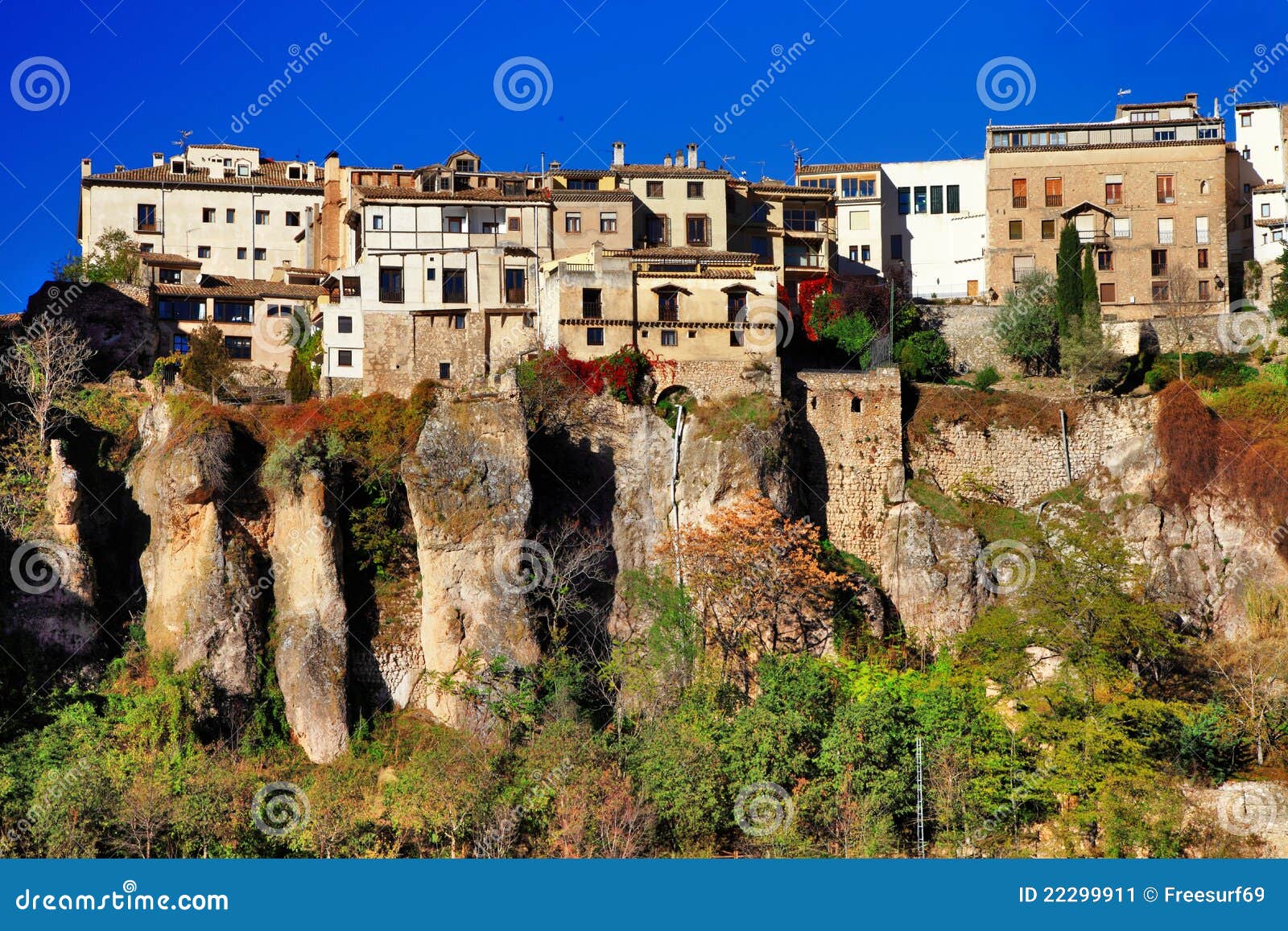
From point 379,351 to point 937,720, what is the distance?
23060 mm

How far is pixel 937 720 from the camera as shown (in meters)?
55.0

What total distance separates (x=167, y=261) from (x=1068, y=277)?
33.4 metres

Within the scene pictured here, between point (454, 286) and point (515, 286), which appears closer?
point (454, 286)

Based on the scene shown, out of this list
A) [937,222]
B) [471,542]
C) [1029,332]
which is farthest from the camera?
[937,222]

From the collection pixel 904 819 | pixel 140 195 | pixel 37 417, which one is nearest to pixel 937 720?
pixel 904 819

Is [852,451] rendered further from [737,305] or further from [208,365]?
[208,365]

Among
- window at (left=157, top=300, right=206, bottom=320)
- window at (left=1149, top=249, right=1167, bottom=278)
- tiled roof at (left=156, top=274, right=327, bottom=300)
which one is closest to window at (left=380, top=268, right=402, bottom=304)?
tiled roof at (left=156, top=274, right=327, bottom=300)

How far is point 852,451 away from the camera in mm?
65500

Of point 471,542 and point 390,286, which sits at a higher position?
point 390,286

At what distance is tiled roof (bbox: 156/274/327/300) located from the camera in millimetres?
73125

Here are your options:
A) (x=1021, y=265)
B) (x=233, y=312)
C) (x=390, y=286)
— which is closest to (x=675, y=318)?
(x=390, y=286)

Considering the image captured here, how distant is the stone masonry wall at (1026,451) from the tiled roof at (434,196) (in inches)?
663

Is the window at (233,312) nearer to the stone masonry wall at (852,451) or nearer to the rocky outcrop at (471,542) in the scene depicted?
the rocky outcrop at (471,542)

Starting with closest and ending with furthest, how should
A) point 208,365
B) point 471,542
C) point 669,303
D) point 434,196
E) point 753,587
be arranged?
point 471,542 → point 753,587 → point 669,303 → point 208,365 → point 434,196
